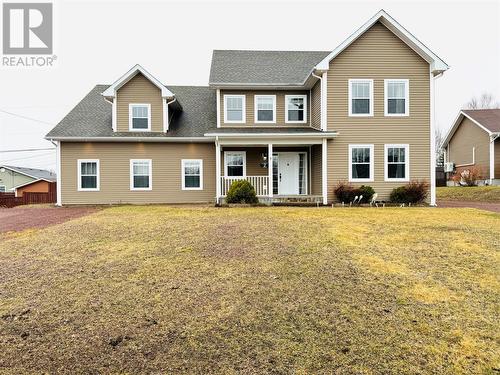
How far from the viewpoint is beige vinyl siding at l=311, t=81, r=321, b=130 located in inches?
593

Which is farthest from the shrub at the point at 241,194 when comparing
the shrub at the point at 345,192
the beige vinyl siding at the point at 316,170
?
the shrub at the point at 345,192

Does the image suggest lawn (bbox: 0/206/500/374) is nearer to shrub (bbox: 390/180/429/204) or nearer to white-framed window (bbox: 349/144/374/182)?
shrub (bbox: 390/180/429/204)

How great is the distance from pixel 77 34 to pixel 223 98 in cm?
3363

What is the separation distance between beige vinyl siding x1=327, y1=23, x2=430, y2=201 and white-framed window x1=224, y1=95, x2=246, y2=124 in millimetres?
4382

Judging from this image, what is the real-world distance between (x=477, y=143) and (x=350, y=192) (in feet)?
56.3

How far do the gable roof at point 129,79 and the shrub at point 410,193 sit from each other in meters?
11.7

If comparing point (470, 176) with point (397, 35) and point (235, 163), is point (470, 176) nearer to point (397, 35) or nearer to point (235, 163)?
point (397, 35)

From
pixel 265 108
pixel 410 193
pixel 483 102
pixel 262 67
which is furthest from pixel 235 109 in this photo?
pixel 483 102

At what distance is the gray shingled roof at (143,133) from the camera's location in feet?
52.1

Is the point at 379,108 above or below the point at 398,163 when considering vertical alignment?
above

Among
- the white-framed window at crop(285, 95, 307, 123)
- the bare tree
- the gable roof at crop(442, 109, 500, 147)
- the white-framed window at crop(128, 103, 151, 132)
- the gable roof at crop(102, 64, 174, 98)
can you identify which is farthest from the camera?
the bare tree

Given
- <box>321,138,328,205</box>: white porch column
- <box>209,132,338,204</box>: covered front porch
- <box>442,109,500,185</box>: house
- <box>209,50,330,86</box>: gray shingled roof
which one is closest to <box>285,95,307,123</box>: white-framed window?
<box>209,50,330,86</box>: gray shingled roof

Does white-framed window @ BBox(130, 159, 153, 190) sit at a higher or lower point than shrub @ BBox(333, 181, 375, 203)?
higher

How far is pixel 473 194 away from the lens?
19734 mm
